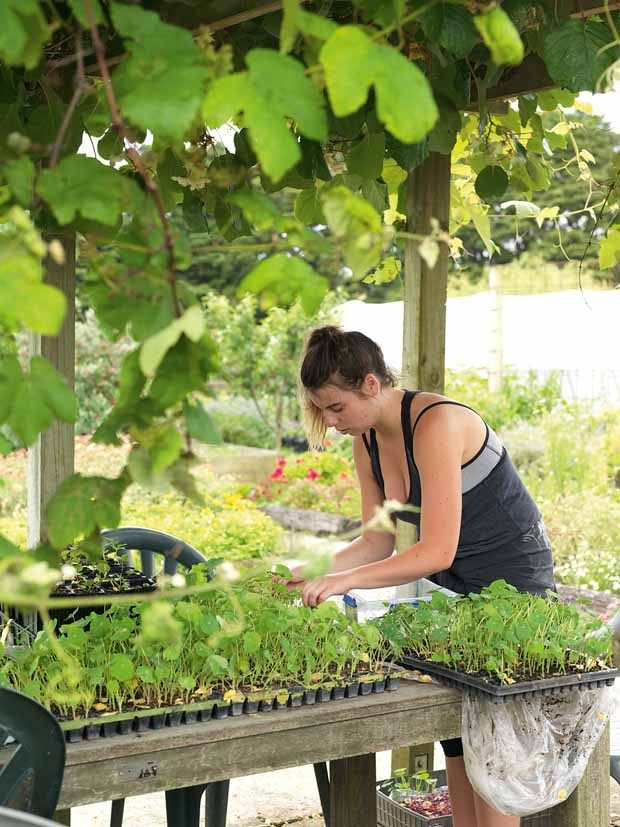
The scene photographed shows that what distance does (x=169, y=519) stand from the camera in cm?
713

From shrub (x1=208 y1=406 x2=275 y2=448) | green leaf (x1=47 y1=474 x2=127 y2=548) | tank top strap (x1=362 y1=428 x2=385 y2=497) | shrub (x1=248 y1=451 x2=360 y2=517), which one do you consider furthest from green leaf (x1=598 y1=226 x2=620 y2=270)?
shrub (x1=208 y1=406 x2=275 y2=448)

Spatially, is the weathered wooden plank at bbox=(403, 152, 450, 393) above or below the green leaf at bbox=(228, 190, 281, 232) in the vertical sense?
above

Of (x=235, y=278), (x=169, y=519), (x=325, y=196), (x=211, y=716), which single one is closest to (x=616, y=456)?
(x=169, y=519)

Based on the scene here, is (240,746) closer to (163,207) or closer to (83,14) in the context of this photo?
(163,207)

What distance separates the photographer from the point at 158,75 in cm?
94

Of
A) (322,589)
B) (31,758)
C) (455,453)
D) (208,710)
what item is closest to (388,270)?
(455,453)

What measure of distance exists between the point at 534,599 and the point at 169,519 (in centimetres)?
512

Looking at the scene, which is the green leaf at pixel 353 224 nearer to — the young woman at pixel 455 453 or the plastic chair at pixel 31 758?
the plastic chair at pixel 31 758

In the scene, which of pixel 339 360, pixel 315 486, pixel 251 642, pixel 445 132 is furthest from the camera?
pixel 315 486

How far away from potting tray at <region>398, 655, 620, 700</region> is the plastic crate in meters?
0.71

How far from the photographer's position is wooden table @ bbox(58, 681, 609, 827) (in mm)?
1685

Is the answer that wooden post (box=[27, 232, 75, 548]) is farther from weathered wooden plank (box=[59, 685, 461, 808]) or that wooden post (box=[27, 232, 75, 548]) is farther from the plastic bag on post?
the plastic bag on post

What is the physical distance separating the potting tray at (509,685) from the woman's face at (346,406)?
0.63m

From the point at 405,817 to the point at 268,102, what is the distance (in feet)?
8.01
